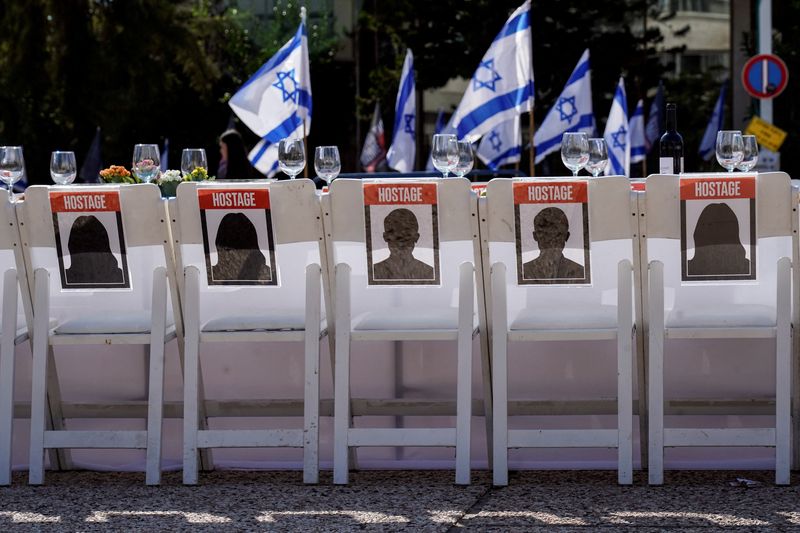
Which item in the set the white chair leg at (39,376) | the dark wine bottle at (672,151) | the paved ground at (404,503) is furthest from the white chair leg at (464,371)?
the white chair leg at (39,376)

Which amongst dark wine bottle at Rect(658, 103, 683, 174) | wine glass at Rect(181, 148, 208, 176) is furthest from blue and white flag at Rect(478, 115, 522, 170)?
dark wine bottle at Rect(658, 103, 683, 174)

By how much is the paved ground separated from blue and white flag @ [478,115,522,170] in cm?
822

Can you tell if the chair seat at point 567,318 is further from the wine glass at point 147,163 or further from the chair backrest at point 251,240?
the wine glass at point 147,163

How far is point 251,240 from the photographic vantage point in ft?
18.5

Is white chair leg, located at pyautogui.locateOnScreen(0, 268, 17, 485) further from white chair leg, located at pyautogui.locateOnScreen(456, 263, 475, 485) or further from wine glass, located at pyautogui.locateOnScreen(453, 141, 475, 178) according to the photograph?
wine glass, located at pyautogui.locateOnScreen(453, 141, 475, 178)

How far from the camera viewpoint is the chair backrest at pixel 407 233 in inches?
216

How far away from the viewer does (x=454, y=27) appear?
2553 cm

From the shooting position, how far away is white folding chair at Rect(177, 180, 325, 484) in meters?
5.58

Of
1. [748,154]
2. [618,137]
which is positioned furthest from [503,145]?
[748,154]

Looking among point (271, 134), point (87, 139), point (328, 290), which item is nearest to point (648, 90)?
point (87, 139)

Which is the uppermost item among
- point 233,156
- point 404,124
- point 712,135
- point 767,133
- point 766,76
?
point 766,76

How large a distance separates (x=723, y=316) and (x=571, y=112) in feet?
29.0

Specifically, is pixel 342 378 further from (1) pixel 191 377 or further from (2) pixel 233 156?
→ (2) pixel 233 156

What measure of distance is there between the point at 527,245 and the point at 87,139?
25142 millimetres
